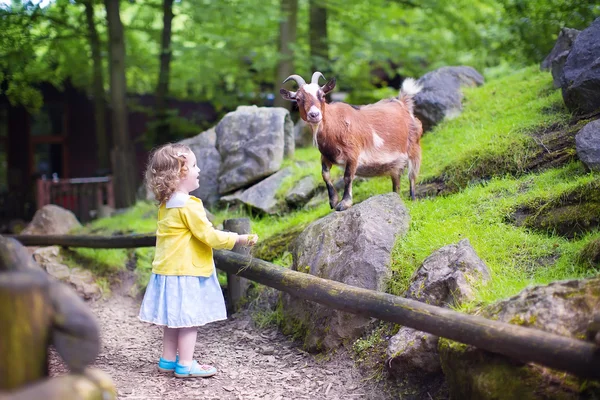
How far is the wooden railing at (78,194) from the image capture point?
1324cm

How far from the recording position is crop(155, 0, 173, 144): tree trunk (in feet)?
45.1

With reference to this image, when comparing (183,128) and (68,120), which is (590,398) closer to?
(183,128)

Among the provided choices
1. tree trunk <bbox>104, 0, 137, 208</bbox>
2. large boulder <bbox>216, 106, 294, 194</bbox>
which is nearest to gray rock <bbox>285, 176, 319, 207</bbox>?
large boulder <bbox>216, 106, 294, 194</bbox>

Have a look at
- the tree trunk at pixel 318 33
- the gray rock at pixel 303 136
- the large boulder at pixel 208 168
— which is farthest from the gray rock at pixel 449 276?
the tree trunk at pixel 318 33

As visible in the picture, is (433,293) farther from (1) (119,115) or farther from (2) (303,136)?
(1) (119,115)

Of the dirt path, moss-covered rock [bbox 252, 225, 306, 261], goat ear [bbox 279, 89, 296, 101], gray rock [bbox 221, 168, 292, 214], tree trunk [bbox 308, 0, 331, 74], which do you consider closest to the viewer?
the dirt path

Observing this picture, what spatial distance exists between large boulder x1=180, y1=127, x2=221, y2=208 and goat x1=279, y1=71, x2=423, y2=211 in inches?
137

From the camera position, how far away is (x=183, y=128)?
14430mm

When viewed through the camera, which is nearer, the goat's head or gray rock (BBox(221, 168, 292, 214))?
the goat's head

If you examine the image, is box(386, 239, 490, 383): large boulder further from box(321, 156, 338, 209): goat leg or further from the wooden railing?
the wooden railing

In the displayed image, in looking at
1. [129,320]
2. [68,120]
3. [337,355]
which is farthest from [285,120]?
[68,120]

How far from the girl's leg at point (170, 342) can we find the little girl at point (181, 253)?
0.11 ft

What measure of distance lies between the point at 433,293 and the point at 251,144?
5139 millimetres

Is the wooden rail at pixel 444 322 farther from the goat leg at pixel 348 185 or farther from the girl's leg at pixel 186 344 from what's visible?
the goat leg at pixel 348 185
